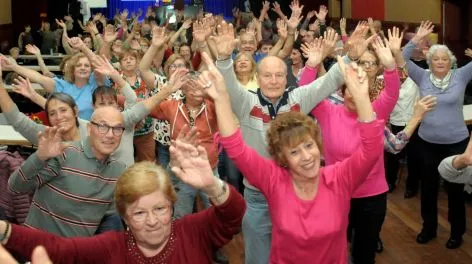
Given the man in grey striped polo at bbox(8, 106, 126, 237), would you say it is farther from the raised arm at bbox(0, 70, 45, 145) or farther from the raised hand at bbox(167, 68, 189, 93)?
the raised hand at bbox(167, 68, 189, 93)

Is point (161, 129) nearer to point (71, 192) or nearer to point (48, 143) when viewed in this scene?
point (71, 192)

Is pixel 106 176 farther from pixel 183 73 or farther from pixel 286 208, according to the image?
pixel 183 73

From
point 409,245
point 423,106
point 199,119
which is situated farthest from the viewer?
point 409,245

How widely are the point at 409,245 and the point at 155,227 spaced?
3020 mm

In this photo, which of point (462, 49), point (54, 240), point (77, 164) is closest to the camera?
point (54, 240)

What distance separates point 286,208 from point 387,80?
3.70 ft

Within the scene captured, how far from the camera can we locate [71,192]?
101 inches

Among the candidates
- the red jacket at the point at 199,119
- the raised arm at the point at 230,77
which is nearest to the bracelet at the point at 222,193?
the raised arm at the point at 230,77

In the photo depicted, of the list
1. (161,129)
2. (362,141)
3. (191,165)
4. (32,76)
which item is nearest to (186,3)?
(32,76)

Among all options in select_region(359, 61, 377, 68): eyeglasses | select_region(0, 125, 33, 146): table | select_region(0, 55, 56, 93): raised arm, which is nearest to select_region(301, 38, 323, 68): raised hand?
select_region(359, 61, 377, 68): eyeglasses

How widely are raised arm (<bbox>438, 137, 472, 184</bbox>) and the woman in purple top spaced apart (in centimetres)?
158

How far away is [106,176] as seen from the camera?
2.68m

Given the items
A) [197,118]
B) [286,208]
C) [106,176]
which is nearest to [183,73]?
[197,118]

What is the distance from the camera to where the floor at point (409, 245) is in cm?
421
